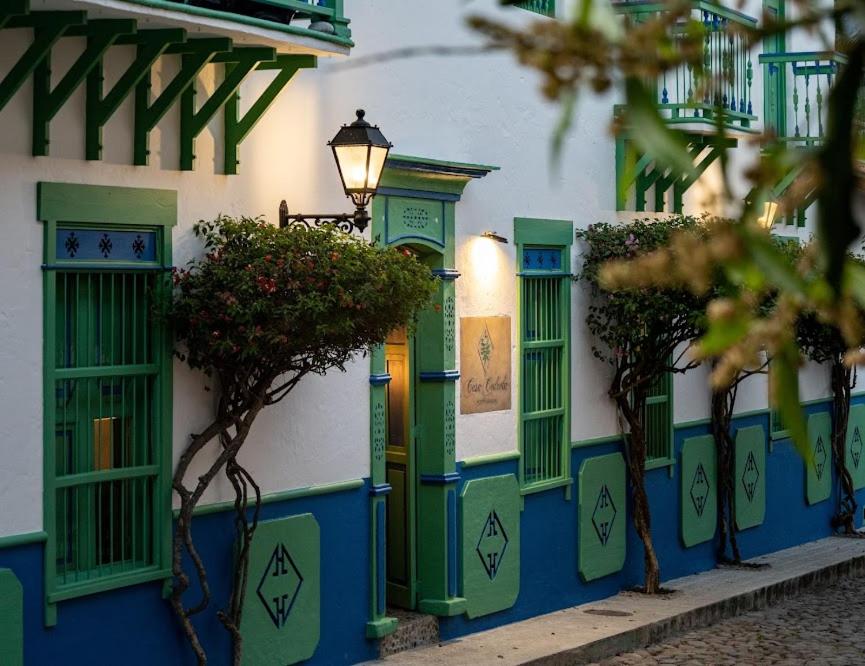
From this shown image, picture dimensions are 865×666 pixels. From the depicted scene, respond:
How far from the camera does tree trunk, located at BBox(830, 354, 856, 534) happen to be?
54.9ft

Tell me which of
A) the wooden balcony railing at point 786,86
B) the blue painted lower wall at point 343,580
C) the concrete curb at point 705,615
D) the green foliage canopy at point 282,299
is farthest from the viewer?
the wooden balcony railing at point 786,86

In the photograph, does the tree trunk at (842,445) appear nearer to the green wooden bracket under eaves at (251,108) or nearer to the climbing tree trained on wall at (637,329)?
the climbing tree trained on wall at (637,329)

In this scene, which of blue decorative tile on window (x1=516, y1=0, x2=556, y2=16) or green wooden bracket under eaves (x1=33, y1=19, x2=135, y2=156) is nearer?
green wooden bracket under eaves (x1=33, y1=19, x2=135, y2=156)

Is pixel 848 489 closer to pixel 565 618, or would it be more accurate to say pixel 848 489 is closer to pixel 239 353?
pixel 565 618

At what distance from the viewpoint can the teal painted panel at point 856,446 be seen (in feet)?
57.2

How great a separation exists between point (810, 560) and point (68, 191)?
Answer: 9.47 m

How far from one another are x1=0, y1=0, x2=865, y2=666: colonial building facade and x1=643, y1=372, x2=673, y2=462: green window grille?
0.09ft

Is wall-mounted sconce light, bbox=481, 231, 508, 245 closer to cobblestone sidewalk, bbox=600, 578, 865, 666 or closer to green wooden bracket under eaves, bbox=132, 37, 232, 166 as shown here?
cobblestone sidewalk, bbox=600, 578, 865, 666

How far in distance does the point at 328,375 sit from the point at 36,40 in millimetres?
3064

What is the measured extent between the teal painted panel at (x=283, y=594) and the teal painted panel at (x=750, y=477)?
6.37 m

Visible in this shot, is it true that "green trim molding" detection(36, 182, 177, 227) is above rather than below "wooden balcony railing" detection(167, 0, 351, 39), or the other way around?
below

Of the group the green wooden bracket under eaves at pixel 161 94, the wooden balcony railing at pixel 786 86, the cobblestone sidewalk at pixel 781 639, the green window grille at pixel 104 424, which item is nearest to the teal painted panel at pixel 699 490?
the cobblestone sidewalk at pixel 781 639

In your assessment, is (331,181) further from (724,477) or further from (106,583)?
(724,477)

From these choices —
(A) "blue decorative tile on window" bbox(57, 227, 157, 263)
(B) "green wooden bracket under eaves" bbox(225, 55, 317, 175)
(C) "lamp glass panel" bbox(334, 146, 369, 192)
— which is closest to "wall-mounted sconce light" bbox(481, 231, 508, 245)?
(C) "lamp glass panel" bbox(334, 146, 369, 192)
